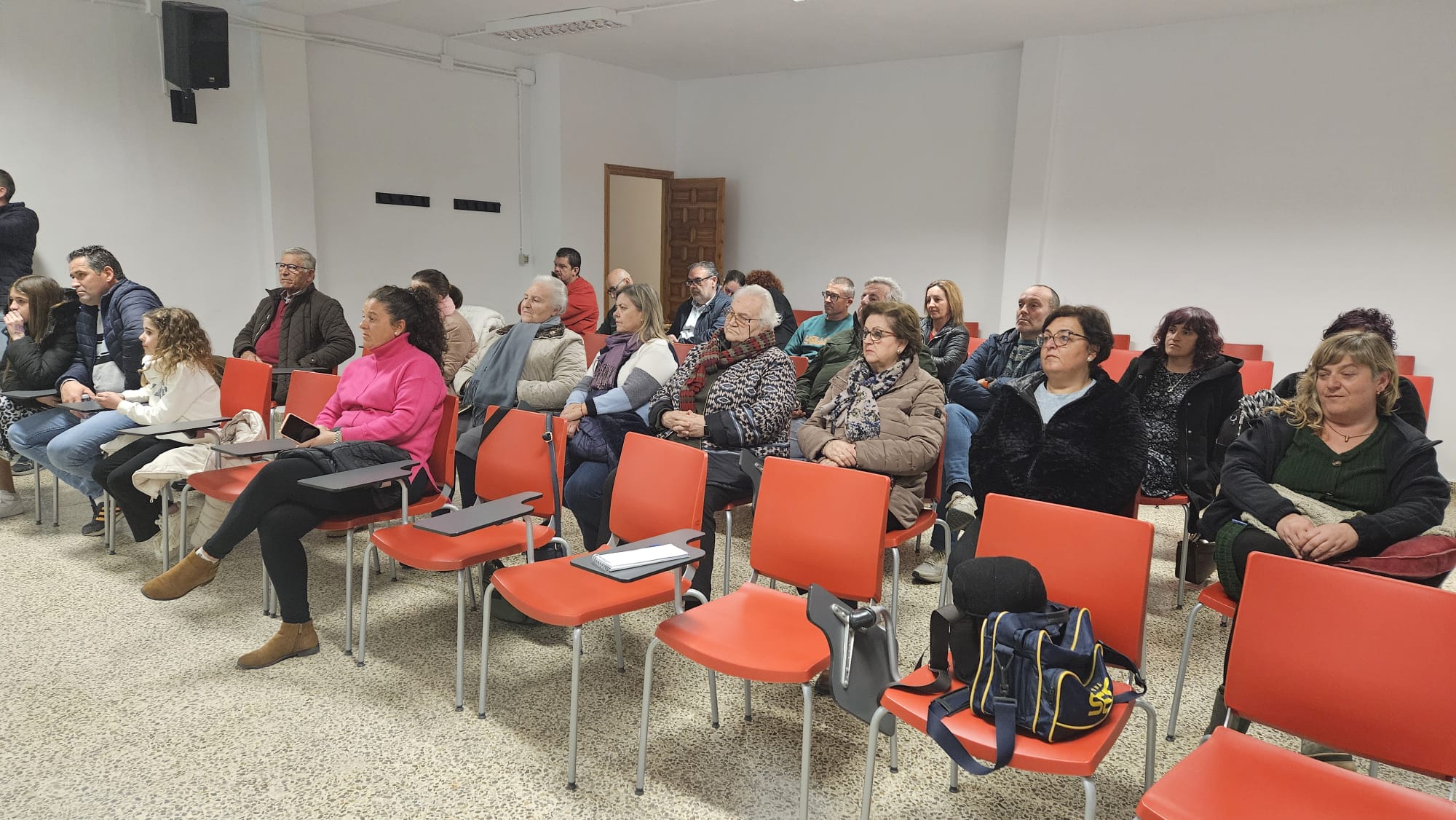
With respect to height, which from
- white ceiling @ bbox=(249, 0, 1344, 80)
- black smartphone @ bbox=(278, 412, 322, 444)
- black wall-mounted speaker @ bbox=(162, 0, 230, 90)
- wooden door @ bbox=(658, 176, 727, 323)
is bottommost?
black smartphone @ bbox=(278, 412, 322, 444)

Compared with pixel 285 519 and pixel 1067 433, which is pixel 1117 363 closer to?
pixel 1067 433

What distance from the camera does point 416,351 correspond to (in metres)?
3.24

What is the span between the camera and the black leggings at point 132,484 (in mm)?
3457

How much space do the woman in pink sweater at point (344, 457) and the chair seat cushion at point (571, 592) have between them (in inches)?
31.2

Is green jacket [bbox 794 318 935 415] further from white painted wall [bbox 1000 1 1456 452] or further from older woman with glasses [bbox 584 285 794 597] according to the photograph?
white painted wall [bbox 1000 1 1456 452]

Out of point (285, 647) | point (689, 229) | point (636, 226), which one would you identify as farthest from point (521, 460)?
point (636, 226)

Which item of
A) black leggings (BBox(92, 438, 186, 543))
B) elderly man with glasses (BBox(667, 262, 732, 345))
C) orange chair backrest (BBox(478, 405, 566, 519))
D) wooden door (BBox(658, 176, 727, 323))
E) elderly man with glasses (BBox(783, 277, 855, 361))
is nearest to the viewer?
orange chair backrest (BBox(478, 405, 566, 519))

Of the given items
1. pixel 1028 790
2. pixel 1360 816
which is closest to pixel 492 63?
pixel 1028 790

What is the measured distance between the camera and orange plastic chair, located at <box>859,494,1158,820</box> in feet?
5.34

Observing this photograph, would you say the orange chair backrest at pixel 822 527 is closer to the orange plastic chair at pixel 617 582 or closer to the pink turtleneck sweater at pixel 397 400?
the orange plastic chair at pixel 617 582

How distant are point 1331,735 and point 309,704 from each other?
103 inches

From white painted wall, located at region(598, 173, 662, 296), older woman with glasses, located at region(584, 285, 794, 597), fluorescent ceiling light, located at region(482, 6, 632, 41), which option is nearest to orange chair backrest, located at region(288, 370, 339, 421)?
older woman with glasses, located at region(584, 285, 794, 597)

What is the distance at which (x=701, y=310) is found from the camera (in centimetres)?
620

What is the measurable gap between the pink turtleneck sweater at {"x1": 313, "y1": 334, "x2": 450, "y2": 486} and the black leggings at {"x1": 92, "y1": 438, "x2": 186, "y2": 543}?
2.79 feet
